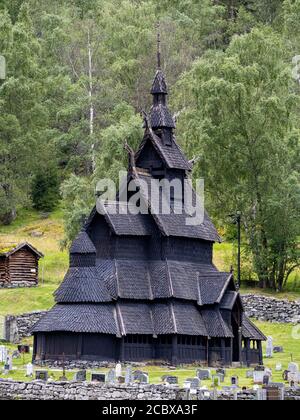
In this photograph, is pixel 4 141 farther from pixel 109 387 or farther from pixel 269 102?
pixel 109 387

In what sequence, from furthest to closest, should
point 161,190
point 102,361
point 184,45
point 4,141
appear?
point 184,45
point 4,141
point 161,190
point 102,361

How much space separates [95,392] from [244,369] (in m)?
15.2

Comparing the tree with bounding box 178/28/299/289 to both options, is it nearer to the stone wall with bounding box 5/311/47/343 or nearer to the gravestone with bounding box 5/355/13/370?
the stone wall with bounding box 5/311/47/343

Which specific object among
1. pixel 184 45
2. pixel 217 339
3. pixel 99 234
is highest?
pixel 184 45

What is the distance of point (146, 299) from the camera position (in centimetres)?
7406

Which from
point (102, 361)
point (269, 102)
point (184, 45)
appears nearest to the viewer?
point (102, 361)

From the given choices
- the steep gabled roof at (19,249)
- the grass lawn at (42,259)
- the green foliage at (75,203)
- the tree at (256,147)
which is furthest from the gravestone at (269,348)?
the steep gabled roof at (19,249)

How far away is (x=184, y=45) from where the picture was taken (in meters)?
131

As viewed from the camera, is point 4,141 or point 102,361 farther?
point 4,141

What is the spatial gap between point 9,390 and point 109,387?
5009 mm

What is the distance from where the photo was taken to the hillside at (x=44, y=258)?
89000 millimetres

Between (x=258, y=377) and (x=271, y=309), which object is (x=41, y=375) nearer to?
(x=258, y=377)
